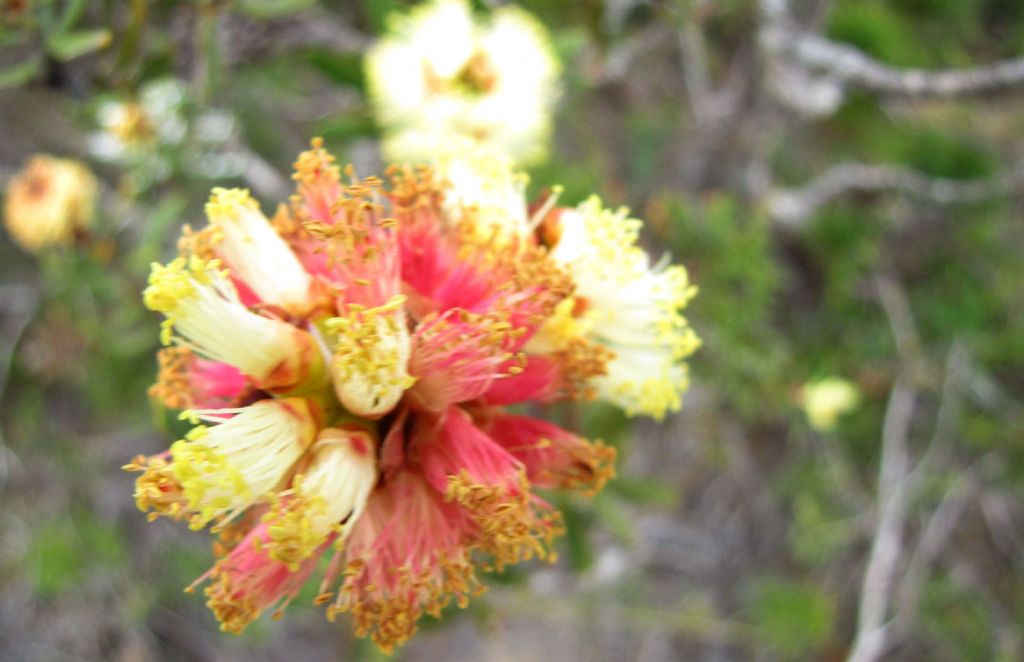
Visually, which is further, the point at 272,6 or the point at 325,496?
the point at 272,6

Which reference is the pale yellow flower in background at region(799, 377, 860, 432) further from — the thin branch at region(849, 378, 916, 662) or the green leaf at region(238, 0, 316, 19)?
the green leaf at region(238, 0, 316, 19)

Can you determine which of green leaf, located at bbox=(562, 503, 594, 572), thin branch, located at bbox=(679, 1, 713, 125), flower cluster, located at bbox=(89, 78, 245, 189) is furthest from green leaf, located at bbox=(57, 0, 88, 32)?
thin branch, located at bbox=(679, 1, 713, 125)

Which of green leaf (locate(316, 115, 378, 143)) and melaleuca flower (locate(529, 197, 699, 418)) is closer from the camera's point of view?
melaleuca flower (locate(529, 197, 699, 418))

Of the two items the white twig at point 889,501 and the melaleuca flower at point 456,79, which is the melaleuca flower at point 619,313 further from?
the white twig at point 889,501

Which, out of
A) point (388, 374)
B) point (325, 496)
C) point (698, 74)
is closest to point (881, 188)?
point (698, 74)

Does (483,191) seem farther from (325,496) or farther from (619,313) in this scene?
(325,496)

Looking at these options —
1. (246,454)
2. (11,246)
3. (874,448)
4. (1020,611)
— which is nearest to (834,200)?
(874,448)
